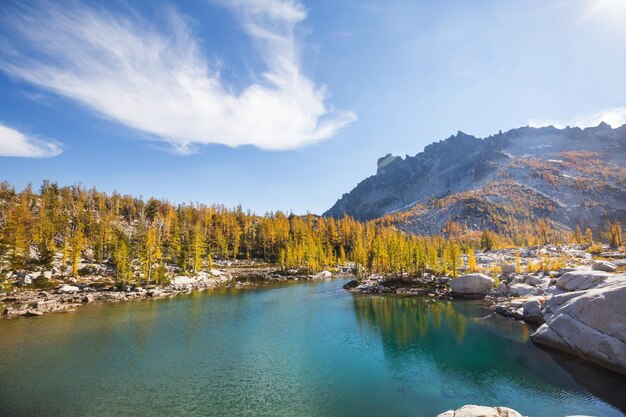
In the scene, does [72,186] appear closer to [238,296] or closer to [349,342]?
[238,296]

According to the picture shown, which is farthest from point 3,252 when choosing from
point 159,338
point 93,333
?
point 159,338

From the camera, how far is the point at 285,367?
32938mm

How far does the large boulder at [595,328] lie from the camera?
29.5m

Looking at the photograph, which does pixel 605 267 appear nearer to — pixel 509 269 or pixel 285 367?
pixel 509 269

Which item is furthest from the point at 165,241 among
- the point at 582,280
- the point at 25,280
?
the point at 582,280

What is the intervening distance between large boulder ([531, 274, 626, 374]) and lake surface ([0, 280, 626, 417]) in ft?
5.45

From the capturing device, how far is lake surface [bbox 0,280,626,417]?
24672mm

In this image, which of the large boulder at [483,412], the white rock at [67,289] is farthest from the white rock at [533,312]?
the white rock at [67,289]

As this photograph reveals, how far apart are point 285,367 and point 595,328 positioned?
104 ft

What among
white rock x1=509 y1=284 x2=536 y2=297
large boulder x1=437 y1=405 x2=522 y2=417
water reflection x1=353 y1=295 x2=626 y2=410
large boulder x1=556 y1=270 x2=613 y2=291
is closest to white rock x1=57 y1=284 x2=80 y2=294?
water reflection x1=353 y1=295 x2=626 y2=410

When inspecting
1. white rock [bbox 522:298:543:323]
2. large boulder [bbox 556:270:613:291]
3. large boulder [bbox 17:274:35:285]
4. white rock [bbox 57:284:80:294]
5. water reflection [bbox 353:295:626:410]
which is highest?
large boulder [bbox 17:274:35:285]

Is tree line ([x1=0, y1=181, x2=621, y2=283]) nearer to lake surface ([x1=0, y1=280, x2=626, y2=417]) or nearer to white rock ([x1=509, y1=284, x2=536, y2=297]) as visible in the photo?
white rock ([x1=509, y1=284, x2=536, y2=297])

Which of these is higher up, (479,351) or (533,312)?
(533,312)

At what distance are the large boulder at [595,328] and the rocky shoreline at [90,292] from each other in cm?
7655
